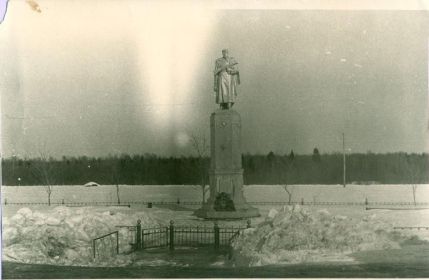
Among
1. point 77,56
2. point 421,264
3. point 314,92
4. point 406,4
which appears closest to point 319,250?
point 421,264

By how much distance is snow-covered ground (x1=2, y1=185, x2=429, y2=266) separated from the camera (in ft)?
27.3

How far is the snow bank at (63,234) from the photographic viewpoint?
8328 millimetres

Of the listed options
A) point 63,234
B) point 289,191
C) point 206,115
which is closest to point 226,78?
point 206,115

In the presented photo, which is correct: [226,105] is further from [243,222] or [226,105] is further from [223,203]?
[243,222]

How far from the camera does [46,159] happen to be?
28.7 feet

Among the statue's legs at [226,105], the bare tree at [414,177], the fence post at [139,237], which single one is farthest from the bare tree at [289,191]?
the fence post at [139,237]

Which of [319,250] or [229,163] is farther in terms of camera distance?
[229,163]

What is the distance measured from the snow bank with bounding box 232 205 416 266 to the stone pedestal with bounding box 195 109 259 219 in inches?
16.4

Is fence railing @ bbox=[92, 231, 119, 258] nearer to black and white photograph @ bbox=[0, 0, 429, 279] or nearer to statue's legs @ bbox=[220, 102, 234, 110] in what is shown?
black and white photograph @ bbox=[0, 0, 429, 279]

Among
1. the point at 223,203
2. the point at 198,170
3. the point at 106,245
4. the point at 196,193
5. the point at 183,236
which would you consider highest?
the point at 198,170

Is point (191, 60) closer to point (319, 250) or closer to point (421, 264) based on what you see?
point (319, 250)

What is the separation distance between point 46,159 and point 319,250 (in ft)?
13.1

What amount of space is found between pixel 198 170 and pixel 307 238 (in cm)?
178

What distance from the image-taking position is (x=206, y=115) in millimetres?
8828
